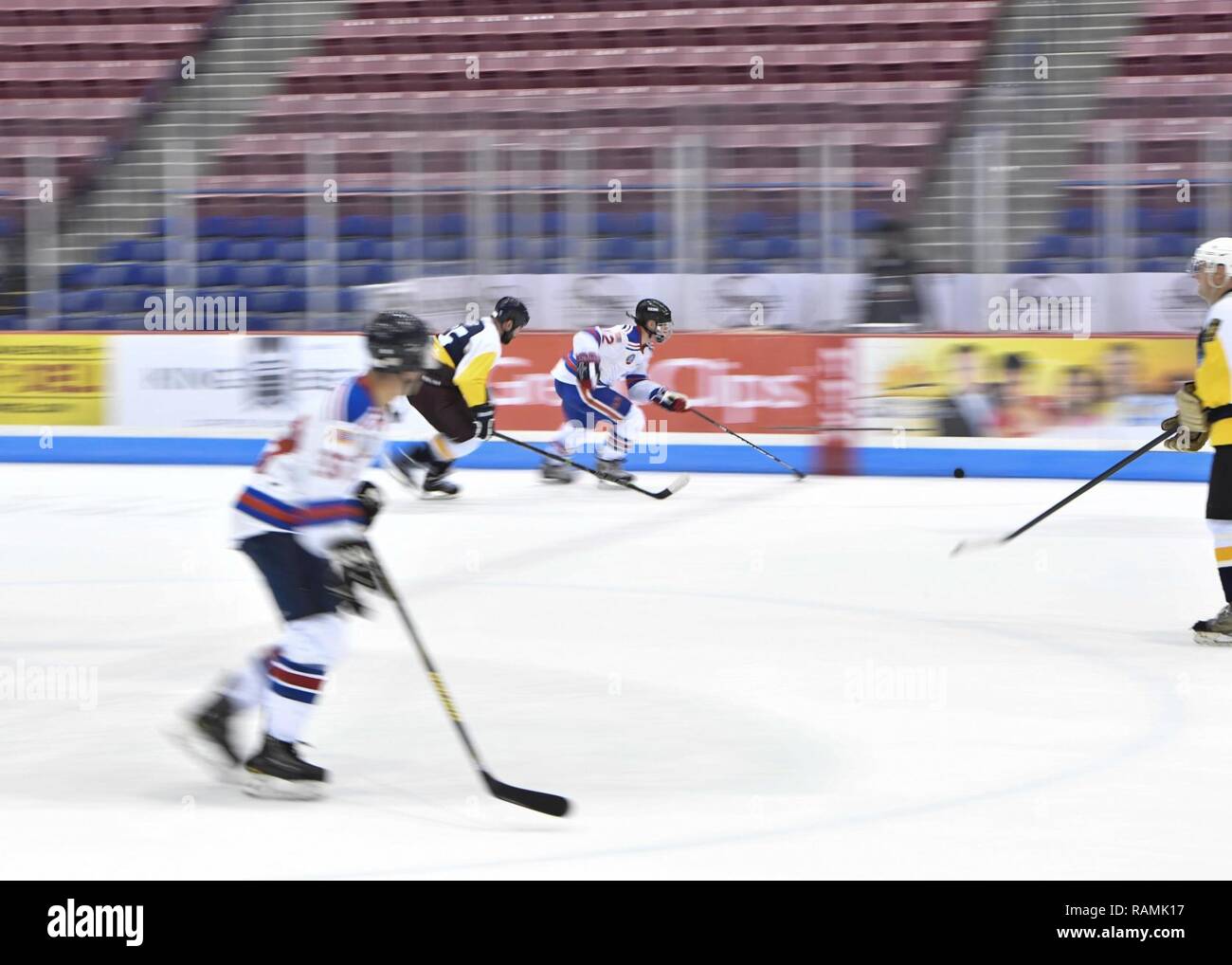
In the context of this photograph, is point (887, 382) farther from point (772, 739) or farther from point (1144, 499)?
point (772, 739)

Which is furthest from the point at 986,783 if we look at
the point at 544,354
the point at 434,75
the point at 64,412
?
the point at 434,75

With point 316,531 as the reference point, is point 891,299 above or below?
above

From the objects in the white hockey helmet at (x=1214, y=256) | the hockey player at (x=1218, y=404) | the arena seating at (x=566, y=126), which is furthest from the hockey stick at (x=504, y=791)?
the arena seating at (x=566, y=126)

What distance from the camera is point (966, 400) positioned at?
1283 cm

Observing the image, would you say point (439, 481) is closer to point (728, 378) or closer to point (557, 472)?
point (557, 472)

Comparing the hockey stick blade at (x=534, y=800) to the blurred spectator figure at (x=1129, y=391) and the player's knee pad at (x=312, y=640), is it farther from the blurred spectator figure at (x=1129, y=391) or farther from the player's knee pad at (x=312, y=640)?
the blurred spectator figure at (x=1129, y=391)

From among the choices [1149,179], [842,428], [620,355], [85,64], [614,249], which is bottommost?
[842,428]

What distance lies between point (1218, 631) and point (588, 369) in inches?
241

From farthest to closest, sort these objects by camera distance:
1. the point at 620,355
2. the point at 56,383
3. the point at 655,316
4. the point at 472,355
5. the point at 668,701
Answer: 1. the point at 56,383
2. the point at 620,355
3. the point at 655,316
4. the point at 472,355
5. the point at 668,701

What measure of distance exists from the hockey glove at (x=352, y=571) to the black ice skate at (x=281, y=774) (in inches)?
15.2

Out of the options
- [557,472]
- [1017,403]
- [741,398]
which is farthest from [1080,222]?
[557,472]

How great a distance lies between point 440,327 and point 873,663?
26.8 feet

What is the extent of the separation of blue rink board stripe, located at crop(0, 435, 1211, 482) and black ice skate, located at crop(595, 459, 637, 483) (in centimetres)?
99

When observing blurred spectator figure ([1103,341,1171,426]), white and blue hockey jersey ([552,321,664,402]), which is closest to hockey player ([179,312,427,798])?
white and blue hockey jersey ([552,321,664,402])
